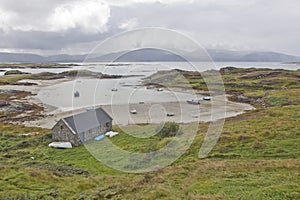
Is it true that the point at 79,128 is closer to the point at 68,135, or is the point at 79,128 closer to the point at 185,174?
the point at 68,135

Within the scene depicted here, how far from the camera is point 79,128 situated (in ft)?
120

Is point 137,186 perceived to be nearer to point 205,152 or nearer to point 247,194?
point 247,194

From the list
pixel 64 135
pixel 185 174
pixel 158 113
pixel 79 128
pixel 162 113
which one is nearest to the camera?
pixel 185 174

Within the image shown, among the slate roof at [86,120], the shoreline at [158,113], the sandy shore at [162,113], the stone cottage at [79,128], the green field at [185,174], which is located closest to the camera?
the green field at [185,174]

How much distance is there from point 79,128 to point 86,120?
2.92m

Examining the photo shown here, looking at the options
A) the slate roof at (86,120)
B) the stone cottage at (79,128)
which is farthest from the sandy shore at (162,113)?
the stone cottage at (79,128)

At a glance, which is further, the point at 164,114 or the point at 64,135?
the point at 164,114

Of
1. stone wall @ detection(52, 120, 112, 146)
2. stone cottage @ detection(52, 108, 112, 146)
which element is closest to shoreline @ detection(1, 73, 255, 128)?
stone cottage @ detection(52, 108, 112, 146)

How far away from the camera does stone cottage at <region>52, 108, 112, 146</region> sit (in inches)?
1425

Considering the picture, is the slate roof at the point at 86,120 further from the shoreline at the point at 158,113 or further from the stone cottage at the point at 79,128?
the shoreline at the point at 158,113

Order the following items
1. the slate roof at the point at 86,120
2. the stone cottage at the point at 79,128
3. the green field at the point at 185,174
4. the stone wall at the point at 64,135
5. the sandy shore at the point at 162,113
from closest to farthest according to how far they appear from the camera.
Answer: the green field at the point at 185,174
the stone wall at the point at 64,135
the stone cottage at the point at 79,128
the slate roof at the point at 86,120
the sandy shore at the point at 162,113

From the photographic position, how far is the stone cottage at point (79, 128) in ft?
119

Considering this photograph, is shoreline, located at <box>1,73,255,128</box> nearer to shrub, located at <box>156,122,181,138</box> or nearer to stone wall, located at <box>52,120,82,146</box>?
stone wall, located at <box>52,120,82,146</box>

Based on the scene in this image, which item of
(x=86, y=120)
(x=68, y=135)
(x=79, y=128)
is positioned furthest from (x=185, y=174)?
(x=86, y=120)
